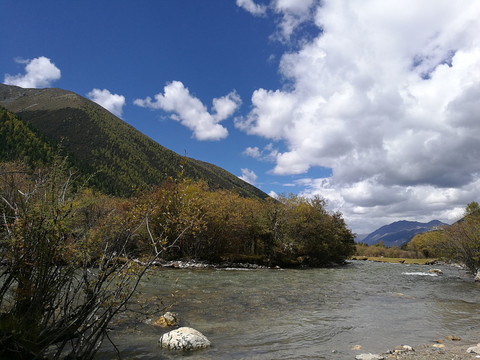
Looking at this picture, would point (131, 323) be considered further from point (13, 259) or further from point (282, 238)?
point (282, 238)

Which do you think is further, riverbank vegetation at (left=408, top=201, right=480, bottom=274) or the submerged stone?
riverbank vegetation at (left=408, top=201, right=480, bottom=274)

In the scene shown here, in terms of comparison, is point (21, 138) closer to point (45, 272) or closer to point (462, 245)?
point (462, 245)

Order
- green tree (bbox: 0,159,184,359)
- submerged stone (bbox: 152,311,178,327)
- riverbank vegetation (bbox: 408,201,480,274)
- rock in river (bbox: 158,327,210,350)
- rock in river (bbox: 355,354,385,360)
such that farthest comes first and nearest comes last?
riverbank vegetation (bbox: 408,201,480,274)
submerged stone (bbox: 152,311,178,327)
rock in river (bbox: 158,327,210,350)
rock in river (bbox: 355,354,385,360)
green tree (bbox: 0,159,184,359)

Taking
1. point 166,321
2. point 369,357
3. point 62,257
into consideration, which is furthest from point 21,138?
point 369,357

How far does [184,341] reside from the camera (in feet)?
34.0

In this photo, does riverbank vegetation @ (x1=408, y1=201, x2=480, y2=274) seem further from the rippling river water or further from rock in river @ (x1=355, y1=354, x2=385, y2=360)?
rock in river @ (x1=355, y1=354, x2=385, y2=360)

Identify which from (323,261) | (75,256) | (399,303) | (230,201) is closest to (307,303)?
(399,303)

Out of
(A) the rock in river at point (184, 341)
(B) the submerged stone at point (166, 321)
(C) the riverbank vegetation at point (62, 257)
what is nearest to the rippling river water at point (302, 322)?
(A) the rock in river at point (184, 341)

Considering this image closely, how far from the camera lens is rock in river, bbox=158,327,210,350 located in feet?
33.6

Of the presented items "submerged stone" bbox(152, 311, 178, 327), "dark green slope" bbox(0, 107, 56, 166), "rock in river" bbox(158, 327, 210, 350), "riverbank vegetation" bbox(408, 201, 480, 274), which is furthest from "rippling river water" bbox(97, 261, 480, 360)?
"dark green slope" bbox(0, 107, 56, 166)

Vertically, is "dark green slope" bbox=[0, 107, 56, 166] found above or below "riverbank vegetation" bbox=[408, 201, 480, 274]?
above

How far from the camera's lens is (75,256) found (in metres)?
6.55

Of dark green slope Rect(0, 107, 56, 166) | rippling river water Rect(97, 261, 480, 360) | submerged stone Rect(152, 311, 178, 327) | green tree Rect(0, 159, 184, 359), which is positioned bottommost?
rippling river water Rect(97, 261, 480, 360)

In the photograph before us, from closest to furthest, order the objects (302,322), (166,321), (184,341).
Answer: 1. (184,341)
2. (166,321)
3. (302,322)
